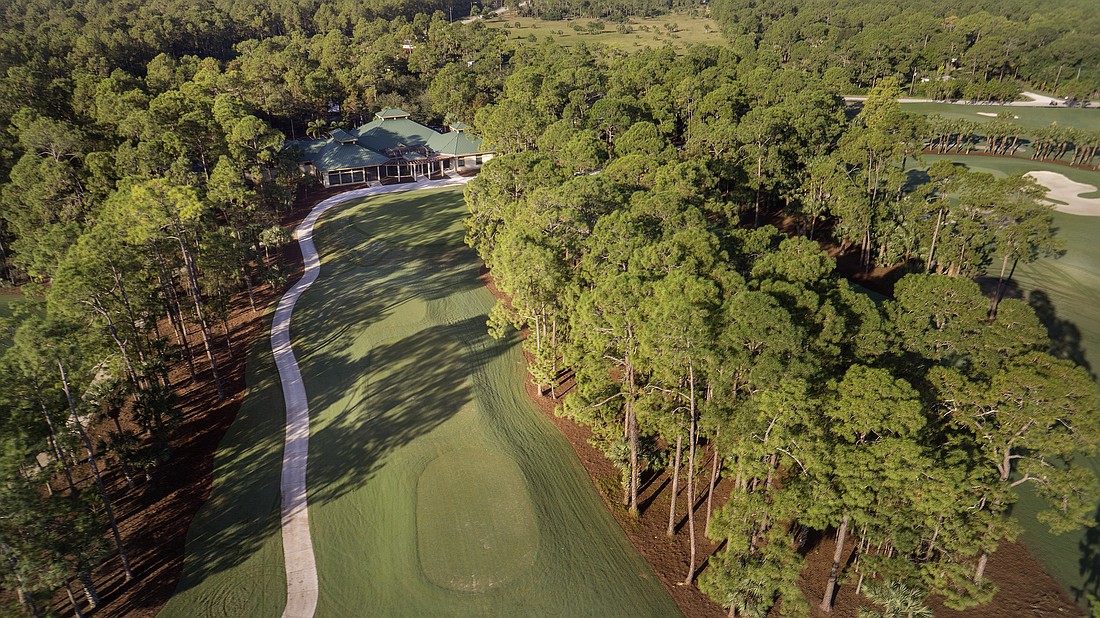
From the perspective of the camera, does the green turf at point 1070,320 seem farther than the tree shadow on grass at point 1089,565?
Yes

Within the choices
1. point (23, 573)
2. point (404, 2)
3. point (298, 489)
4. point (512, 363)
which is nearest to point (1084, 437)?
point (512, 363)

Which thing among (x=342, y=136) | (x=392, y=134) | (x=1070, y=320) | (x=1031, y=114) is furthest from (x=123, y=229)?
(x=1031, y=114)

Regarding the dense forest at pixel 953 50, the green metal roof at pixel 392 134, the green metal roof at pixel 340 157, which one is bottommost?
the green metal roof at pixel 340 157

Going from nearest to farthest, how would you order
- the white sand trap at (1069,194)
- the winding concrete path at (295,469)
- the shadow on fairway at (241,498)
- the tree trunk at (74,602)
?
the tree trunk at (74,602)
the winding concrete path at (295,469)
the shadow on fairway at (241,498)
the white sand trap at (1069,194)

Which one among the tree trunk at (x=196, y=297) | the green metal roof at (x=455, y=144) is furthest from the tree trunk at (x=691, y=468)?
the green metal roof at (x=455, y=144)

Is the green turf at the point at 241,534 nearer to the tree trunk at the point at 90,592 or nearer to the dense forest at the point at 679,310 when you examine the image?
the tree trunk at the point at 90,592

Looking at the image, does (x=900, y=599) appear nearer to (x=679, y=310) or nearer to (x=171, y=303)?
(x=679, y=310)

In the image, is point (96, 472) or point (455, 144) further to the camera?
point (455, 144)
